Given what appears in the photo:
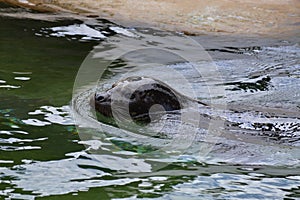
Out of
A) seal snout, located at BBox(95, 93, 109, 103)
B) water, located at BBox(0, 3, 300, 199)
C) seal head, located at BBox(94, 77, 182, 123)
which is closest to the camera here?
water, located at BBox(0, 3, 300, 199)

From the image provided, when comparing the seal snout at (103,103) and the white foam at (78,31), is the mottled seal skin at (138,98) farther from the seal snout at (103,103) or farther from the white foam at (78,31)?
the white foam at (78,31)

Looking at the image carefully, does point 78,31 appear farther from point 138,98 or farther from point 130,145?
point 130,145

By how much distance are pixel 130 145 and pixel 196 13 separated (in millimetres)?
5219

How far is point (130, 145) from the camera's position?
172 inches

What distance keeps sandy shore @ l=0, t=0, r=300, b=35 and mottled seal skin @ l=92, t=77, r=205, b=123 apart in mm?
3436

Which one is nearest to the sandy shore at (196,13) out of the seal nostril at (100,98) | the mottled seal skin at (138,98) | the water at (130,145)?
the water at (130,145)

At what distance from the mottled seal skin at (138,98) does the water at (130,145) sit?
0.95ft

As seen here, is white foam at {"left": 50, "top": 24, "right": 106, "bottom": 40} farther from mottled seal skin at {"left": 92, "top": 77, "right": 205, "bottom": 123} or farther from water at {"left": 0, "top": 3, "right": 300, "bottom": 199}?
mottled seal skin at {"left": 92, "top": 77, "right": 205, "bottom": 123}

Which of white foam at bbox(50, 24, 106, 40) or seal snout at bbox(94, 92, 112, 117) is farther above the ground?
white foam at bbox(50, 24, 106, 40)

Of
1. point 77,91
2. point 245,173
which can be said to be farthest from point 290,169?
point 77,91

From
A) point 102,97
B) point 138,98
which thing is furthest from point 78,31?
point 138,98

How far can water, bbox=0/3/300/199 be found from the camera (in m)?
3.67

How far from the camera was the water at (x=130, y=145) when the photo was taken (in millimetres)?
3666

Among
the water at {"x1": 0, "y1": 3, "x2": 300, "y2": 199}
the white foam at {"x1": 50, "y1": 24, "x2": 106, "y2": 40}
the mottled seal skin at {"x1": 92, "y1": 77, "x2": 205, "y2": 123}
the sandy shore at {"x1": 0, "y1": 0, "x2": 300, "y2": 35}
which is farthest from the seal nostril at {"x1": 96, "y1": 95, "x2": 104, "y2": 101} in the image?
the sandy shore at {"x1": 0, "y1": 0, "x2": 300, "y2": 35}
